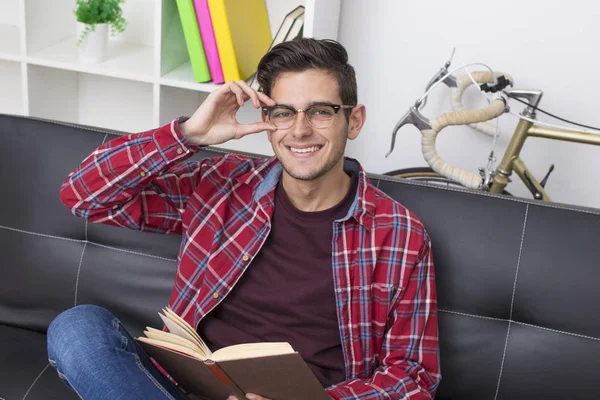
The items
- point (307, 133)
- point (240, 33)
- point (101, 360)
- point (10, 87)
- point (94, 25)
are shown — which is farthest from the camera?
point (10, 87)

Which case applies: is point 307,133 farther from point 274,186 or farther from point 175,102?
point 175,102

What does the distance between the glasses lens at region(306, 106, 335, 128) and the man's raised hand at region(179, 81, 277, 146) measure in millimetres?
84

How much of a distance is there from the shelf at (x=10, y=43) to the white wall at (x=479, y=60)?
115 centimetres

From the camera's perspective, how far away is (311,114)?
1581mm

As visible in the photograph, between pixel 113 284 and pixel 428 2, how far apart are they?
4.69 ft

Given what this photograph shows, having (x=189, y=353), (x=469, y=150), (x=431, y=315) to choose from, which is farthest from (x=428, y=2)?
(x=189, y=353)

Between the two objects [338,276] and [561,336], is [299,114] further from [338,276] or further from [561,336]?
[561,336]

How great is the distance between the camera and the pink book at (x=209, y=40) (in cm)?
228

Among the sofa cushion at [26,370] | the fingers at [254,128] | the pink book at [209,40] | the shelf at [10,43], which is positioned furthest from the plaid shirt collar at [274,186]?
the shelf at [10,43]

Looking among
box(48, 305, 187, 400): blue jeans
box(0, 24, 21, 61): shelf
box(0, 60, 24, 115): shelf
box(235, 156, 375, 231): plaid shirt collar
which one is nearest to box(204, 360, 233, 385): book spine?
box(48, 305, 187, 400): blue jeans

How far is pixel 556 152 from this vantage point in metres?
2.57

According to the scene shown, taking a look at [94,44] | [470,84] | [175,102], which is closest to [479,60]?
[470,84]

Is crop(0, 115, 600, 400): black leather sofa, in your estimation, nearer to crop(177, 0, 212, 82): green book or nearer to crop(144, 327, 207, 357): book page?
crop(144, 327, 207, 357): book page

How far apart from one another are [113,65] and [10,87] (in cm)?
76
